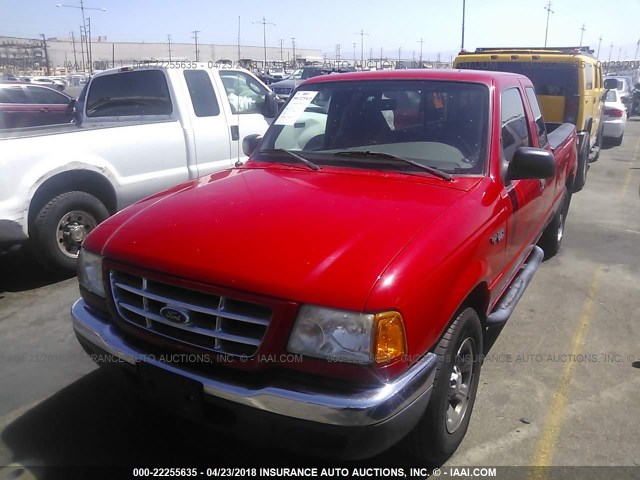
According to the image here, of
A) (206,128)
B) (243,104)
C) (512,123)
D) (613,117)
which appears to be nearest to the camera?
(512,123)

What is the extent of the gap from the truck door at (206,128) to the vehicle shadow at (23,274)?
1832 mm

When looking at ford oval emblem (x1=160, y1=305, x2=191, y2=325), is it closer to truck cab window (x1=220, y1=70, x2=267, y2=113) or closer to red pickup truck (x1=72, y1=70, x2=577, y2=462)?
red pickup truck (x1=72, y1=70, x2=577, y2=462)

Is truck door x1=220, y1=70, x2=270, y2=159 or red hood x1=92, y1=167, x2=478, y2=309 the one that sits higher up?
truck door x1=220, y1=70, x2=270, y2=159

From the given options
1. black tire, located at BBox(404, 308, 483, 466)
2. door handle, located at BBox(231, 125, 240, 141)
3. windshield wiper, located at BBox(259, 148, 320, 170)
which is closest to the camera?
black tire, located at BBox(404, 308, 483, 466)

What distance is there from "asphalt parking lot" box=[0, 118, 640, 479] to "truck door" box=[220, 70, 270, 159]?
8.82ft

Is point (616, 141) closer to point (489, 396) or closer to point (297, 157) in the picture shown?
point (489, 396)

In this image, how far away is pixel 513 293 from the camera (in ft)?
12.1

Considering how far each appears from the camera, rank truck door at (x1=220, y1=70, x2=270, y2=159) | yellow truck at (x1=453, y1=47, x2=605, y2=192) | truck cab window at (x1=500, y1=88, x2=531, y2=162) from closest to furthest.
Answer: truck cab window at (x1=500, y1=88, x2=531, y2=162) < truck door at (x1=220, y1=70, x2=270, y2=159) < yellow truck at (x1=453, y1=47, x2=605, y2=192)

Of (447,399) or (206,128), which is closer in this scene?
(447,399)

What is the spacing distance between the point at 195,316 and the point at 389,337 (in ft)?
2.69

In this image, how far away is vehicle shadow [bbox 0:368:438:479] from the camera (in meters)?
2.78

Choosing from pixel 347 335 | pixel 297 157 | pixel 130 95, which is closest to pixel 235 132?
pixel 130 95

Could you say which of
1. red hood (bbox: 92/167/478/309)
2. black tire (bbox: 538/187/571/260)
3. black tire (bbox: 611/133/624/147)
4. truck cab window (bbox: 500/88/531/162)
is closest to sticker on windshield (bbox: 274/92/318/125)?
red hood (bbox: 92/167/478/309)

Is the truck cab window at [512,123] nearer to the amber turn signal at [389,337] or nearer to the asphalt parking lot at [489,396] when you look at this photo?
the asphalt parking lot at [489,396]
